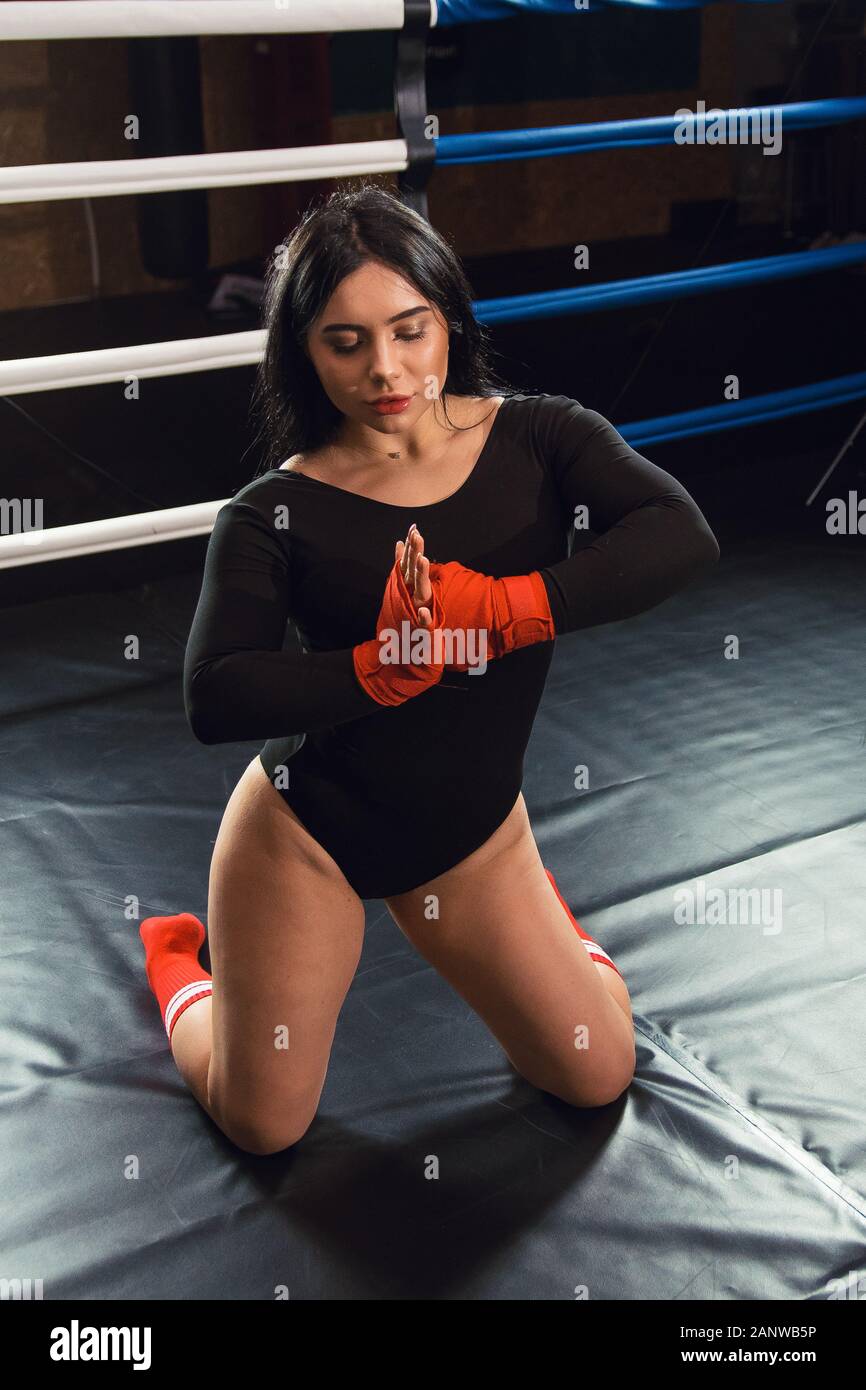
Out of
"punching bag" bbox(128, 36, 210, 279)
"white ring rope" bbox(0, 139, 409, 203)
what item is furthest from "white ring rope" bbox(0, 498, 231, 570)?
"punching bag" bbox(128, 36, 210, 279)

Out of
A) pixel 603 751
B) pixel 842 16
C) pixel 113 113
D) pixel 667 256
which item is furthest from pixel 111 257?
pixel 603 751

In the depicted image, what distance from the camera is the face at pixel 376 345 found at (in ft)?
3.92

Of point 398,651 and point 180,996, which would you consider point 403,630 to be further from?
point 180,996

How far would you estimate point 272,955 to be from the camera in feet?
4.39

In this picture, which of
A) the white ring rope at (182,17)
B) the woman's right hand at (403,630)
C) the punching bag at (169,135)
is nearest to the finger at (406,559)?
the woman's right hand at (403,630)

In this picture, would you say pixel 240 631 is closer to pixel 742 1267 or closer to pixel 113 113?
pixel 742 1267

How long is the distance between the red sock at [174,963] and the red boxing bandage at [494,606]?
0.61 m

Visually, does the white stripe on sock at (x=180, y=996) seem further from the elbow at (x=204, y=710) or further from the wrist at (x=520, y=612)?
the wrist at (x=520, y=612)

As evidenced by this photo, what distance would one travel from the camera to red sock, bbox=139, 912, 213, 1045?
1.58 m

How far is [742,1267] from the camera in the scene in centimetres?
128

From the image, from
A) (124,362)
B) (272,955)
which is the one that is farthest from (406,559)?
(124,362)

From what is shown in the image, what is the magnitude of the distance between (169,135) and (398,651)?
195 inches

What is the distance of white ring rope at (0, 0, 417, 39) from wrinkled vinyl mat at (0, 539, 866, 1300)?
111 cm
